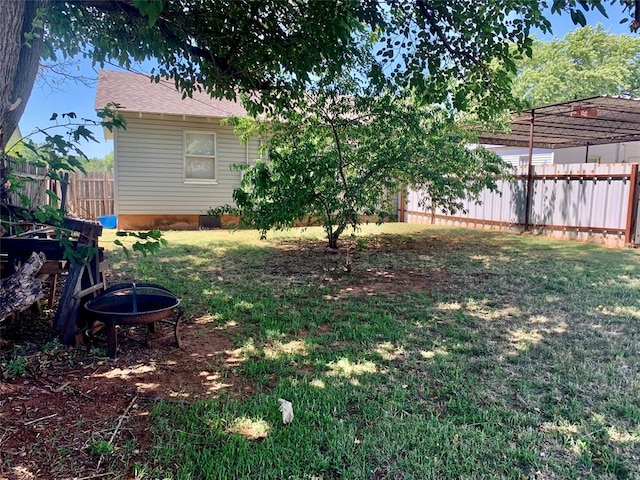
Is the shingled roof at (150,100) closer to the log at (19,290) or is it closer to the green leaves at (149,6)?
the log at (19,290)

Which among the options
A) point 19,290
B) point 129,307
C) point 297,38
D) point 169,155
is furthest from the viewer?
point 169,155

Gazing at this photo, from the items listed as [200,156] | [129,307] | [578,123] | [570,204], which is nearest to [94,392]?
[129,307]

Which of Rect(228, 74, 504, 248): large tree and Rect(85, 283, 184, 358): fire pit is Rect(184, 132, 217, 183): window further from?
Rect(85, 283, 184, 358): fire pit

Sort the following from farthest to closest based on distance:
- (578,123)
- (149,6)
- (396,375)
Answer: (578,123), (396,375), (149,6)

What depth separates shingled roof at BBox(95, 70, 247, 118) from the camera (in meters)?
10.6

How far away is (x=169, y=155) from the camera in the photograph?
11039mm

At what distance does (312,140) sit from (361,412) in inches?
188

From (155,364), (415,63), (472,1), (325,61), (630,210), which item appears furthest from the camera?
(630,210)

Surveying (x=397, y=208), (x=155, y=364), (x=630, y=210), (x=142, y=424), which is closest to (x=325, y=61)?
(x=155, y=364)

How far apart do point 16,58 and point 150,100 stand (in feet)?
30.0

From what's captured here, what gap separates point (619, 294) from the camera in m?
5.19

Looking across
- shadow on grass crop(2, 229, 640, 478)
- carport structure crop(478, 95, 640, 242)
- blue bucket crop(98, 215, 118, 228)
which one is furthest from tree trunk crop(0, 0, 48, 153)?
blue bucket crop(98, 215, 118, 228)

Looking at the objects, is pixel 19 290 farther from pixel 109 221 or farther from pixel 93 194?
pixel 93 194

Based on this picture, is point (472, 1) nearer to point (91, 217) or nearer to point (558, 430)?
point (558, 430)
